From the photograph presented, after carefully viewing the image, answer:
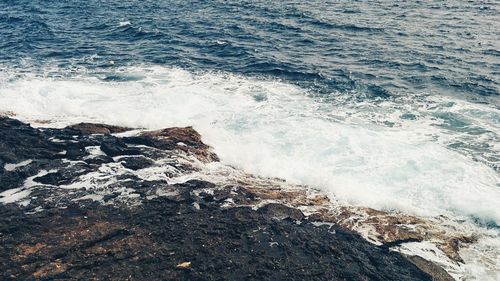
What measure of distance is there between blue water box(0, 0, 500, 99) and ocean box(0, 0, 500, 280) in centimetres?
15

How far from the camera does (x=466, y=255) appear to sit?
Answer: 439 inches

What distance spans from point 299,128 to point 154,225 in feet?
29.5

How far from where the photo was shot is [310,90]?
2186 centimetres

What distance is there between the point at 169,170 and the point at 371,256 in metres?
6.72

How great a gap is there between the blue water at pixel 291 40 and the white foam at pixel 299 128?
2283mm

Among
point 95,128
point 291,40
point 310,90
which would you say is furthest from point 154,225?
Result: point 291,40

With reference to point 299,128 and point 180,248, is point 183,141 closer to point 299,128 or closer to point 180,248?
point 299,128

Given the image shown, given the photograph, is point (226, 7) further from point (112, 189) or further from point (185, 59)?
point (112, 189)

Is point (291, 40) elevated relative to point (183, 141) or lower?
elevated

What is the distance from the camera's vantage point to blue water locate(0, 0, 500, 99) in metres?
23.4

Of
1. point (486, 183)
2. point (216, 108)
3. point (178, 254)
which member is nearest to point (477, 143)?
point (486, 183)

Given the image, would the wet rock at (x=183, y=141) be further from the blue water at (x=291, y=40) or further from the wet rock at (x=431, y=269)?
the blue water at (x=291, y=40)

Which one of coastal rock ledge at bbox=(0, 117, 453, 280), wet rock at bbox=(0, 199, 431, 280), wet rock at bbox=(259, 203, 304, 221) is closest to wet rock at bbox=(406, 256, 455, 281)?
coastal rock ledge at bbox=(0, 117, 453, 280)

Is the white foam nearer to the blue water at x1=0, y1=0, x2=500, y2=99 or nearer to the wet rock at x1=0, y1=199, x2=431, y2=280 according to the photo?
the blue water at x1=0, y1=0, x2=500, y2=99
